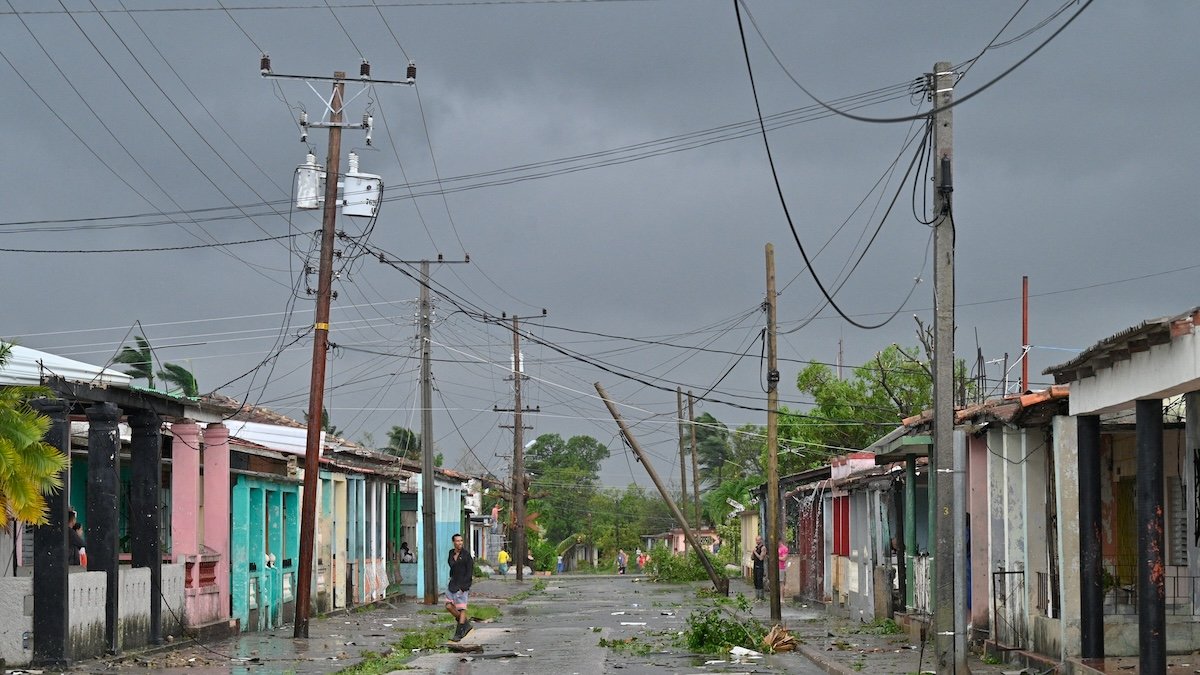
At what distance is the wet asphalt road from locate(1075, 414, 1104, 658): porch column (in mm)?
4933

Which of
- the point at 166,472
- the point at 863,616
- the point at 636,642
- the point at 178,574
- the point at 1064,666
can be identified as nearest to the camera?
the point at 1064,666

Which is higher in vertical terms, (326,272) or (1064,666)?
(326,272)

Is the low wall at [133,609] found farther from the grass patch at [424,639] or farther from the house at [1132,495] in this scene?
the house at [1132,495]

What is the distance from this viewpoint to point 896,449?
76.7 feet

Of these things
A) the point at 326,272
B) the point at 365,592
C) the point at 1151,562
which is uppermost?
the point at 326,272

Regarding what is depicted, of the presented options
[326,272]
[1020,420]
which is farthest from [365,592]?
[1020,420]

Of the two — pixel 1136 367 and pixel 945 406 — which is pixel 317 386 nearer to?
pixel 945 406

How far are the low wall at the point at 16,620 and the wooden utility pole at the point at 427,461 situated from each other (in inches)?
902

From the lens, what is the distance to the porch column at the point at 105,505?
19344 millimetres

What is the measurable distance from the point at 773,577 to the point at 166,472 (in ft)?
42.0

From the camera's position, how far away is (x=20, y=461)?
14.4 m

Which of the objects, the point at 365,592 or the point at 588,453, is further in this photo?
the point at 588,453

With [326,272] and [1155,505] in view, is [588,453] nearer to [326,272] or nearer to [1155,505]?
[326,272]

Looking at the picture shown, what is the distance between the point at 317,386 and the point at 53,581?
27.2 ft
